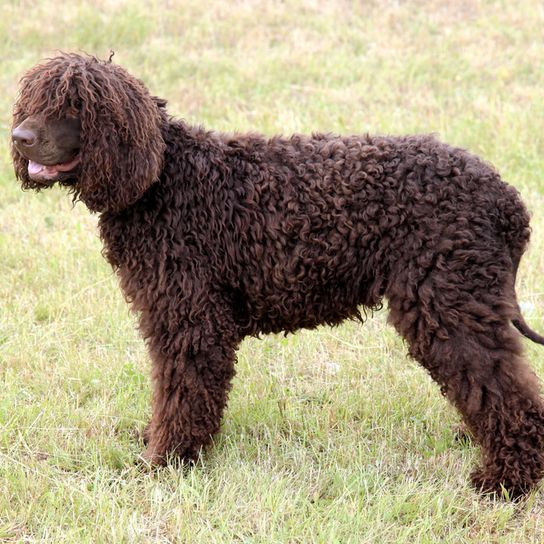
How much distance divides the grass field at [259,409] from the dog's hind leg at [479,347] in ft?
0.90

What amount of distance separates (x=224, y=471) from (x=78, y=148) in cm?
168

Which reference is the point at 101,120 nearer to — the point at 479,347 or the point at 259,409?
the point at 259,409

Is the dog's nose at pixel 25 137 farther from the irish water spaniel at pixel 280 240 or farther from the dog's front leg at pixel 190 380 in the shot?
the dog's front leg at pixel 190 380

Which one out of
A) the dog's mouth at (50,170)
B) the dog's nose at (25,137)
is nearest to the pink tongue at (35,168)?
the dog's mouth at (50,170)

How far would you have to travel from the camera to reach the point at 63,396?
4.49 metres

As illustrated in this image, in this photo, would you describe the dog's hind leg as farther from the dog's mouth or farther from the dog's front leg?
the dog's mouth

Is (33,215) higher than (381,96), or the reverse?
(381,96)

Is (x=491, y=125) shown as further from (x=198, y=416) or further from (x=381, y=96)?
(x=198, y=416)

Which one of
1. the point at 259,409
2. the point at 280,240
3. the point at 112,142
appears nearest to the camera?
the point at 112,142

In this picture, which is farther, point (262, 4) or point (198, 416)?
point (262, 4)

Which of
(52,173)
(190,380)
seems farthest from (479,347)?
(52,173)

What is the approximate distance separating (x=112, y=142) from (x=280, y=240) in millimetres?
883

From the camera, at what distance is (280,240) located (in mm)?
3750

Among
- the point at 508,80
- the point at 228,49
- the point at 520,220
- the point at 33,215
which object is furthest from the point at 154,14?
the point at 520,220
